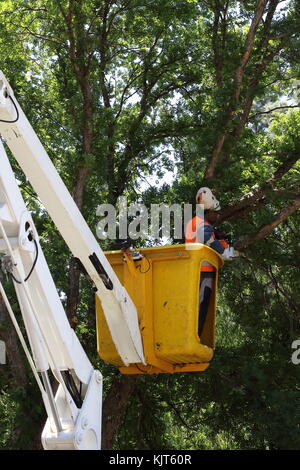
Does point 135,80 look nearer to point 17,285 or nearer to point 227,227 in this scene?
point 227,227

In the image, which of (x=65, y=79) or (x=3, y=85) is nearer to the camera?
(x=3, y=85)

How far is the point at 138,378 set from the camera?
10.5 meters

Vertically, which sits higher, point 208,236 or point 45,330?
point 208,236

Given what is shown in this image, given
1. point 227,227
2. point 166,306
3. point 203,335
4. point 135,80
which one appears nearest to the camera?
point 166,306

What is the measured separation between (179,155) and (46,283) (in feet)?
25.2

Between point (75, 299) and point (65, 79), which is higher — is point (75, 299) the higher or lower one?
the lower one

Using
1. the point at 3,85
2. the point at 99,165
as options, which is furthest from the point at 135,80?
the point at 3,85

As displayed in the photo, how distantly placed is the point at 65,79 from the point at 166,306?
228 inches

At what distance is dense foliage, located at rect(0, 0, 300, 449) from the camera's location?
33.3ft
